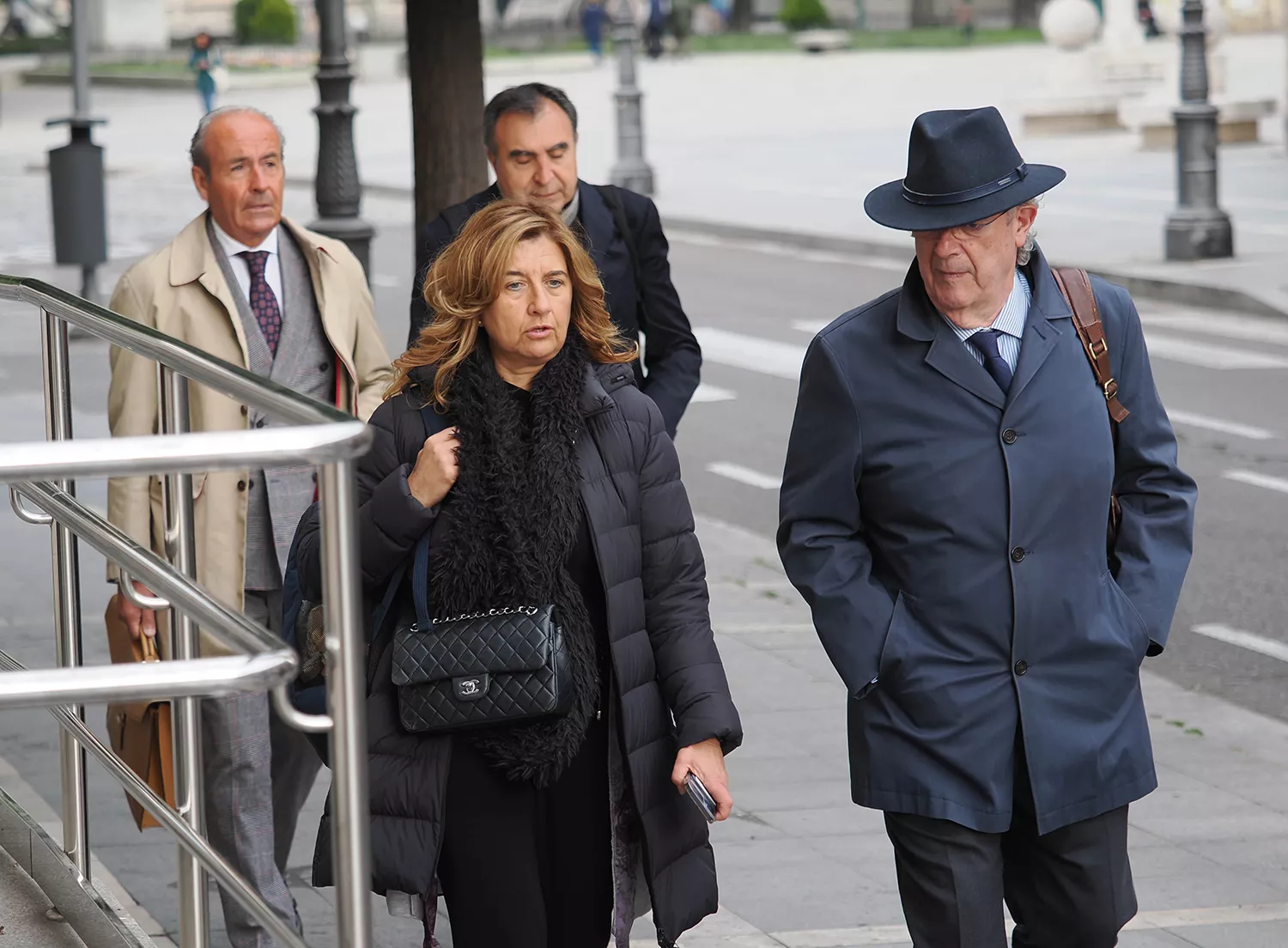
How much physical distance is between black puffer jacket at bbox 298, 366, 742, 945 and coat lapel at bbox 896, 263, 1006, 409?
52cm

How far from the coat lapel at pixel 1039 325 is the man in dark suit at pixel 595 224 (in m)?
1.44

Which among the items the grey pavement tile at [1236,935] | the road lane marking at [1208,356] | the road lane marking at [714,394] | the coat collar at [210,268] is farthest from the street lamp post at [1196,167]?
the coat collar at [210,268]

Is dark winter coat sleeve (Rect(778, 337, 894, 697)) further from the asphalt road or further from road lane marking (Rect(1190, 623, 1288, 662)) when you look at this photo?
road lane marking (Rect(1190, 623, 1288, 662))

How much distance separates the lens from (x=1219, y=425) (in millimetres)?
12211

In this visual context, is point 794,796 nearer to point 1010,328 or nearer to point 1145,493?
point 1145,493

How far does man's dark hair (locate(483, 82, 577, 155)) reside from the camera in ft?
17.3

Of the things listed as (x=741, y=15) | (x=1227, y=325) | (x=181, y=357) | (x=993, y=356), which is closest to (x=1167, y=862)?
(x=993, y=356)

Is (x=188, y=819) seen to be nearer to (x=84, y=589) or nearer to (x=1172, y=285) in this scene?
(x=84, y=589)

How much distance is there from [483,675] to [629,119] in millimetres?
22369

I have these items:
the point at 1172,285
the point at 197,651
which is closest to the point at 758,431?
the point at 1172,285

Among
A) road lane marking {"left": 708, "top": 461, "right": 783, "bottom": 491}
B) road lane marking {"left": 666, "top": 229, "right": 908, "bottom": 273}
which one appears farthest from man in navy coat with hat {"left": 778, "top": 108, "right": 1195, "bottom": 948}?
road lane marking {"left": 666, "top": 229, "right": 908, "bottom": 273}

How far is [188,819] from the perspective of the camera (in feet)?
12.4

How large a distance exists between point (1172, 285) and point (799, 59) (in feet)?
121

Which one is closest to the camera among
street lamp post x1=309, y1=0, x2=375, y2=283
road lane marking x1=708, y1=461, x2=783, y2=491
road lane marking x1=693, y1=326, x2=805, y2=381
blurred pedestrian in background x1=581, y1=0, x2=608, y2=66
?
road lane marking x1=708, y1=461, x2=783, y2=491
